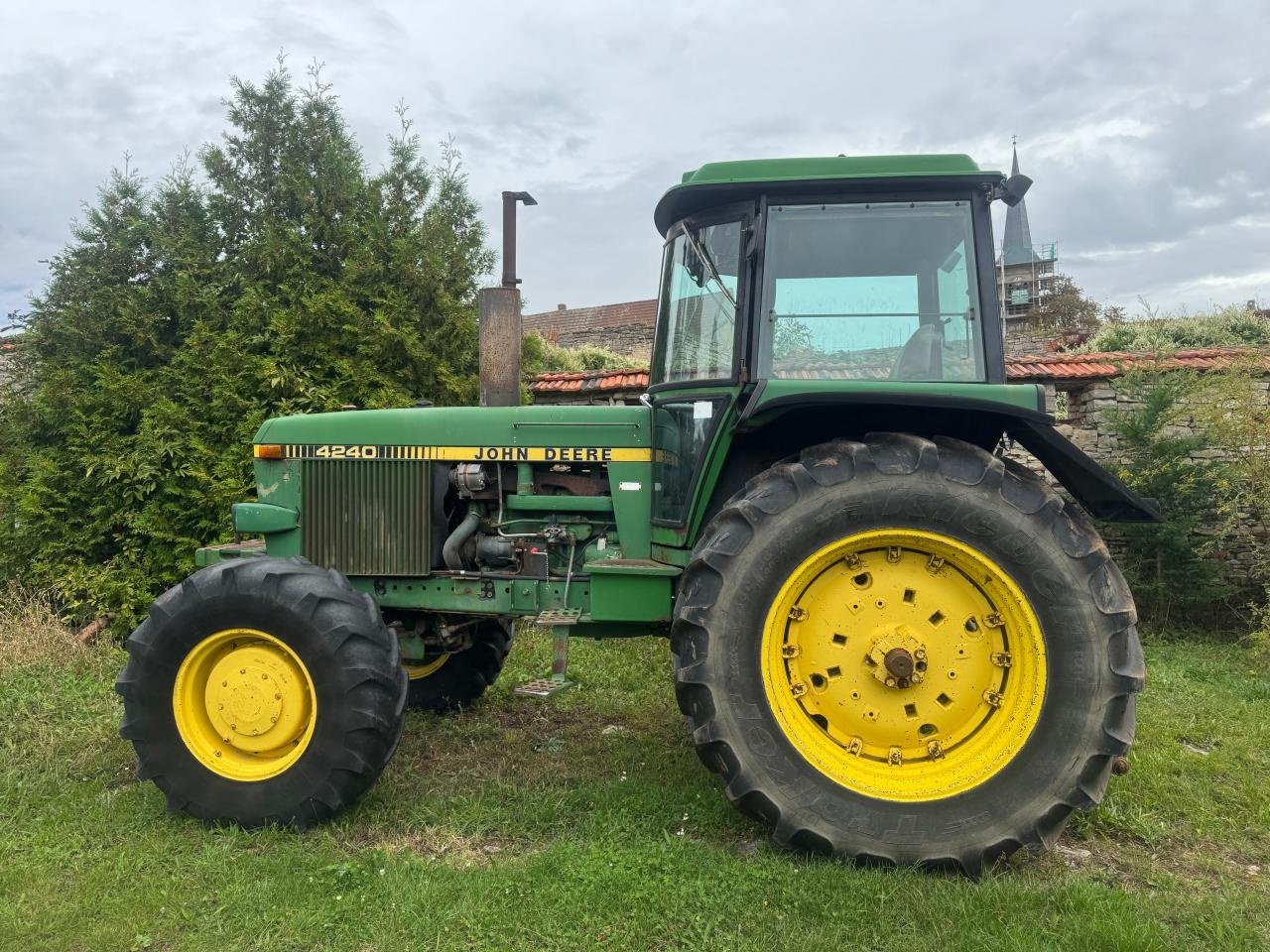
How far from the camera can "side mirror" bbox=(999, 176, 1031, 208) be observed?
2.98 metres

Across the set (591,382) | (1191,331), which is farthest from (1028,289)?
(591,382)

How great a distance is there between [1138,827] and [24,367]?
325 inches

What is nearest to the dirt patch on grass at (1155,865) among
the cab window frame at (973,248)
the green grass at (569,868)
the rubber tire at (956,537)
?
the green grass at (569,868)

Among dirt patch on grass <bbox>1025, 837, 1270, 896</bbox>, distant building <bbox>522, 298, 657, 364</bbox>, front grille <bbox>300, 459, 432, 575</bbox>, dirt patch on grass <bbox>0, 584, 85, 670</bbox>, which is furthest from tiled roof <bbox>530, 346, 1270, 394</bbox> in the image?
distant building <bbox>522, 298, 657, 364</bbox>

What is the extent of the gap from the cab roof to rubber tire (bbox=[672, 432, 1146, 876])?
3.13 feet

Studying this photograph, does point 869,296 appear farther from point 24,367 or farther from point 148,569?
point 24,367

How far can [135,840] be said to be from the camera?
3006 millimetres

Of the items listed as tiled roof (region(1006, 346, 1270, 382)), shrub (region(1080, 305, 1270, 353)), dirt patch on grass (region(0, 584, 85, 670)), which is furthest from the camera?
shrub (region(1080, 305, 1270, 353))

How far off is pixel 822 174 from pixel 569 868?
2.53 meters

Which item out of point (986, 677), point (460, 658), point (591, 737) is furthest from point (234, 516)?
point (986, 677)

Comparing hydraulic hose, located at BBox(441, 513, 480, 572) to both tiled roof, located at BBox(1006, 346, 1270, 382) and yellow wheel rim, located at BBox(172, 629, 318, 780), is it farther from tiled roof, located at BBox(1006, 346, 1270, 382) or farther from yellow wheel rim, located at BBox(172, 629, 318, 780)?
tiled roof, located at BBox(1006, 346, 1270, 382)

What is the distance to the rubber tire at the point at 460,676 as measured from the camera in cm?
447

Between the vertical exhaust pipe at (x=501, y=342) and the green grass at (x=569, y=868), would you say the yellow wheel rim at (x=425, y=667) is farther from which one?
the vertical exhaust pipe at (x=501, y=342)

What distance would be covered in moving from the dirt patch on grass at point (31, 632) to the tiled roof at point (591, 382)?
14.1 ft
